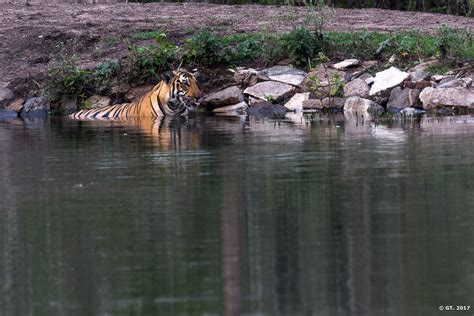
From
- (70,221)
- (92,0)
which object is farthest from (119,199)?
(92,0)

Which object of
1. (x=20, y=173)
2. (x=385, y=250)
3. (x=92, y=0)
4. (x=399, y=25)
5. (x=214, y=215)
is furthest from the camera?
(x=92, y=0)

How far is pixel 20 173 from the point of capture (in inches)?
521

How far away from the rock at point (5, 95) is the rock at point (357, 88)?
6.42 metres

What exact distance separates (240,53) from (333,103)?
9.40 feet

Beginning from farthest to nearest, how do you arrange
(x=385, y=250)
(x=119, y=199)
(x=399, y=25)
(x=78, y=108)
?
(x=399, y=25)
(x=78, y=108)
(x=119, y=199)
(x=385, y=250)

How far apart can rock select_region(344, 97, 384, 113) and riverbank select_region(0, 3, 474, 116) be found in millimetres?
400

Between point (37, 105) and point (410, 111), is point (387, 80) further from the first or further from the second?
point (37, 105)

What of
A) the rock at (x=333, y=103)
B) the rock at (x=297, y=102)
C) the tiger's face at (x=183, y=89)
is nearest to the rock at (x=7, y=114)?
the tiger's face at (x=183, y=89)

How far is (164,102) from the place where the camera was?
22.2 m

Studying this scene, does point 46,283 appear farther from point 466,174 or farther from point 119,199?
point 466,174

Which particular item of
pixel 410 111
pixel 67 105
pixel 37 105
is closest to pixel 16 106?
pixel 37 105

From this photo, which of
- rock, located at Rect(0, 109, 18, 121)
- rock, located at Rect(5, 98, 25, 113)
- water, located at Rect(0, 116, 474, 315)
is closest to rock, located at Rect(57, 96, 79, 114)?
rock, located at Rect(5, 98, 25, 113)

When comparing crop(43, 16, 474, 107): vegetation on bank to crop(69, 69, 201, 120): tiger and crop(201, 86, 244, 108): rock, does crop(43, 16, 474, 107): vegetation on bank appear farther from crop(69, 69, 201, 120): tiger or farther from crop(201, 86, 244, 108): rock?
crop(201, 86, 244, 108): rock

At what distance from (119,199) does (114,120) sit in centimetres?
1091
